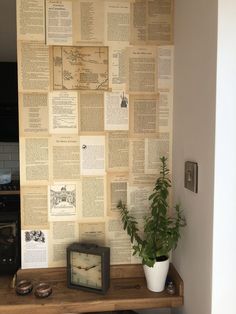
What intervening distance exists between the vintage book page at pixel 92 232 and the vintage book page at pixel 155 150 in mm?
350

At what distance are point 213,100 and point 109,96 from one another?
1.87ft

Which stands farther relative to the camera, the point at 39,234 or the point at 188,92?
the point at 39,234

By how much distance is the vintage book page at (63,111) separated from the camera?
1412mm

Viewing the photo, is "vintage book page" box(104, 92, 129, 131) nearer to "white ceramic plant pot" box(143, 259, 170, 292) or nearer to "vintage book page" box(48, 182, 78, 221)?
"vintage book page" box(48, 182, 78, 221)

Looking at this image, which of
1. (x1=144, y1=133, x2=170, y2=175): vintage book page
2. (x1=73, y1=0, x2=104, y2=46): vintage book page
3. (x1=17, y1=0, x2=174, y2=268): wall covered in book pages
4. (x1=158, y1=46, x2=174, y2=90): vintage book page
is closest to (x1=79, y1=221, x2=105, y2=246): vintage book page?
(x1=17, y1=0, x2=174, y2=268): wall covered in book pages

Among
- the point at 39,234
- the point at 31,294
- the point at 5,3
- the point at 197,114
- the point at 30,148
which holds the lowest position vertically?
the point at 31,294

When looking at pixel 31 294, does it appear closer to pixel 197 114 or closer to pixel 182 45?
pixel 197 114

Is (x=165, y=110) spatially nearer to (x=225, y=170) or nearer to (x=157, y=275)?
(x=225, y=170)

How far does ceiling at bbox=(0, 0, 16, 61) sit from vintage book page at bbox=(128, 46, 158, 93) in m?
1.10

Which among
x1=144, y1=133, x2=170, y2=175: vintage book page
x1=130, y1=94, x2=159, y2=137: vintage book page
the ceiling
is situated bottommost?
x1=144, y1=133, x2=170, y2=175: vintage book page

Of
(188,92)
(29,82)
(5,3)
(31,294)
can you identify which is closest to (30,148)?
(29,82)

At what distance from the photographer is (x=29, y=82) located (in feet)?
4.59

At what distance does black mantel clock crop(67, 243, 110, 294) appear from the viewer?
133 centimetres

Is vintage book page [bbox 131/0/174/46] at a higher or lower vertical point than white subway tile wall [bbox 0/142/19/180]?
higher
